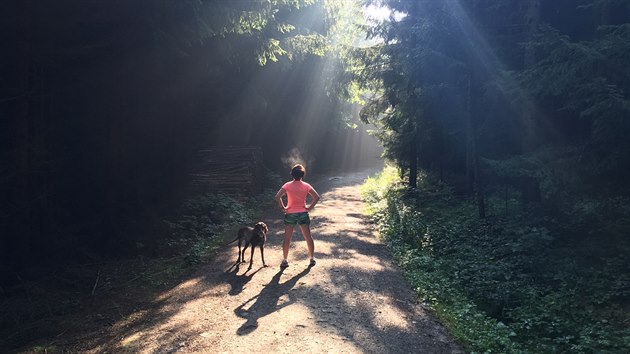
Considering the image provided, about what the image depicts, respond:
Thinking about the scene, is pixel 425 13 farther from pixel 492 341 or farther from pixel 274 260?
pixel 492 341

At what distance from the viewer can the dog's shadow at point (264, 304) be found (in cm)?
559

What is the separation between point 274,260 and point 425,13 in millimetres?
11418

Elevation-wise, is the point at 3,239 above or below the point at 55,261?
above

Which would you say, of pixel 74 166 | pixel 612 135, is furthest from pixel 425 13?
pixel 74 166

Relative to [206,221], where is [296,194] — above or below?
above

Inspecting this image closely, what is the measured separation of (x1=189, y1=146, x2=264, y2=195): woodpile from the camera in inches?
637

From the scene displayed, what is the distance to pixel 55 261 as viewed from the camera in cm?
797

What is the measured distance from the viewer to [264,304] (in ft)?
20.7

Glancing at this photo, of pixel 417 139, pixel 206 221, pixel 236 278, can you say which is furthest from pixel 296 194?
pixel 417 139

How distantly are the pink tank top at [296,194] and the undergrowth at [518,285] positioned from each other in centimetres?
264

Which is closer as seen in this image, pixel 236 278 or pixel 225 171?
pixel 236 278

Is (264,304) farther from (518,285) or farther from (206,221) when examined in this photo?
(206,221)

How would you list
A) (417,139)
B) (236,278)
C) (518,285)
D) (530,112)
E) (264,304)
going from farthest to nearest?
(417,139)
(530,112)
(236,278)
(518,285)
(264,304)

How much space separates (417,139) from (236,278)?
11.1 meters
